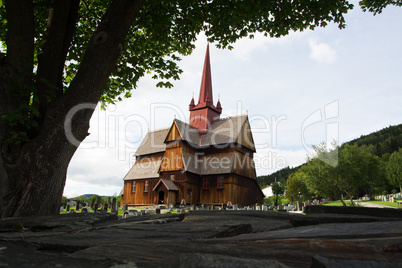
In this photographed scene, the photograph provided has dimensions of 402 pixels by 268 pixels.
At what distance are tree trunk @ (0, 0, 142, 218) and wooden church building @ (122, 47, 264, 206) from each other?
28948mm

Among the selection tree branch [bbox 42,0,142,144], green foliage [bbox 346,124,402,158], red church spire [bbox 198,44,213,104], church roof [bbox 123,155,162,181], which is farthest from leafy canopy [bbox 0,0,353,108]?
green foliage [bbox 346,124,402,158]

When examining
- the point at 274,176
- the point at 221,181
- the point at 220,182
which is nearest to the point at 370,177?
the point at 221,181

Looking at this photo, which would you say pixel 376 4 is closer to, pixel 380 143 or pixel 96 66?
pixel 96 66

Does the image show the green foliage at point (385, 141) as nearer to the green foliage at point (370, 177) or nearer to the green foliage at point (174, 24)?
the green foliage at point (370, 177)

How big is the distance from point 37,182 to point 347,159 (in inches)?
1689

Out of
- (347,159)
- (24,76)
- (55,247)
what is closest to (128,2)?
(24,76)

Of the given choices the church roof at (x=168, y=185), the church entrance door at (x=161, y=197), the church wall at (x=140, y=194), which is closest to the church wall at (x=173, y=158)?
the church roof at (x=168, y=185)

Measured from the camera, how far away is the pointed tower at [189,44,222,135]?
43.8 meters

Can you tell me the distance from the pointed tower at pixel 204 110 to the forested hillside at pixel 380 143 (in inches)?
3318

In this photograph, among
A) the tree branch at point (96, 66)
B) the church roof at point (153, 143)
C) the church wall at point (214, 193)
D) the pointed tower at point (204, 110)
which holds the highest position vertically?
the pointed tower at point (204, 110)

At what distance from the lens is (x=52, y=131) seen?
5.84 metres

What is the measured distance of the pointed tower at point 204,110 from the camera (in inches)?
1722

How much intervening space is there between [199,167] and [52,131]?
32835 millimetres

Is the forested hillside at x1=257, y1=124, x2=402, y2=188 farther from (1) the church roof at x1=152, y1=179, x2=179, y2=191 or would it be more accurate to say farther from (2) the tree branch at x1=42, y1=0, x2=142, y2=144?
(2) the tree branch at x1=42, y1=0, x2=142, y2=144
